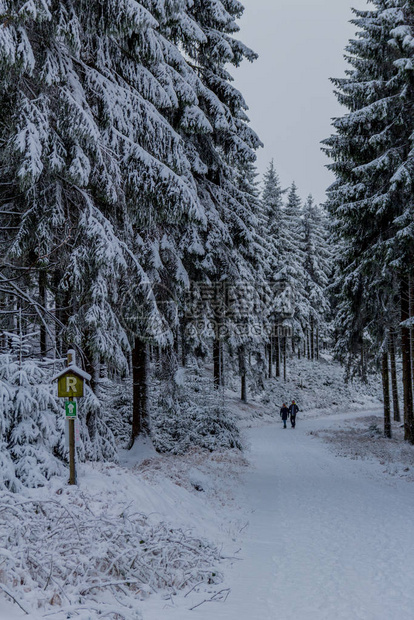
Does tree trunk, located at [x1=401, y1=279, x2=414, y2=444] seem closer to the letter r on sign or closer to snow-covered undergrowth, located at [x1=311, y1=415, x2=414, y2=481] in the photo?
snow-covered undergrowth, located at [x1=311, y1=415, x2=414, y2=481]

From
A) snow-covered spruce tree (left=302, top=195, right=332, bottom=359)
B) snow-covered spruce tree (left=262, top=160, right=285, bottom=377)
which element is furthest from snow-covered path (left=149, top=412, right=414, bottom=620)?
snow-covered spruce tree (left=302, top=195, right=332, bottom=359)

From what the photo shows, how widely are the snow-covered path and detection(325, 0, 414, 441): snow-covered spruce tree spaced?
5.14 meters

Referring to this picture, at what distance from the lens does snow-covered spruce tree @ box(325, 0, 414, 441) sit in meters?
13.9

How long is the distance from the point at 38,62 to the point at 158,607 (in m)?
8.19

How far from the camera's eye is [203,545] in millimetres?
6613

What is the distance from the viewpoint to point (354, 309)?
1928cm

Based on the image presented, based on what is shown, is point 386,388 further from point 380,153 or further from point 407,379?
point 380,153

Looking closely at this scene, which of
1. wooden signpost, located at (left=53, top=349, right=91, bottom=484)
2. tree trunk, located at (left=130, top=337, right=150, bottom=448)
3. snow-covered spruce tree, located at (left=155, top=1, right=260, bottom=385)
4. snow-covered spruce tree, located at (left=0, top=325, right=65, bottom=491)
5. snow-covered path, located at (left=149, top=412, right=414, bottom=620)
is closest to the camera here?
snow-covered path, located at (left=149, top=412, right=414, bottom=620)

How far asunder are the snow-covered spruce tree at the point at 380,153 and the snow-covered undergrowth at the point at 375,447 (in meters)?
1.20

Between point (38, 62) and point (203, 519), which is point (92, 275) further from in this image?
point (203, 519)

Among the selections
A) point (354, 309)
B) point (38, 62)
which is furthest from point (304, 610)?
point (354, 309)

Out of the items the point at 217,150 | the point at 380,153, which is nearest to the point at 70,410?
the point at 217,150

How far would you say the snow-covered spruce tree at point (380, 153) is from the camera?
546 inches

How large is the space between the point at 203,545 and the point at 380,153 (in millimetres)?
13904
